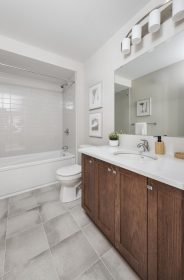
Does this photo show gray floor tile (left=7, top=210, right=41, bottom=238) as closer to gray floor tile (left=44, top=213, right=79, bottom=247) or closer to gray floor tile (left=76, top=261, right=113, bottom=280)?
gray floor tile (left=44, top=213, right=79, bottom=247)

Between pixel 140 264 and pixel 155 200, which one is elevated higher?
pixel 155 200

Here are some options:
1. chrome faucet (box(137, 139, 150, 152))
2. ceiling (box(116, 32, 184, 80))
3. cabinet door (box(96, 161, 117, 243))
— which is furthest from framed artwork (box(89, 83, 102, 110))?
cabinet door (box(96, 161, 117, 243))

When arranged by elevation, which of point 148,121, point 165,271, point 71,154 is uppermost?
point 148,121

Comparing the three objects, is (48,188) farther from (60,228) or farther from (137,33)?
(137,33)

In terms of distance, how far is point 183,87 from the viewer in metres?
1.21

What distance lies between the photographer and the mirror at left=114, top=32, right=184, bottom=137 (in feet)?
4.11

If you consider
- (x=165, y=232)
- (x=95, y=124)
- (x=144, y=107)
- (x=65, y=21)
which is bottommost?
(x=165, y=232)

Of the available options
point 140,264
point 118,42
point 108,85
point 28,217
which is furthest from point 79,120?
point 140,264

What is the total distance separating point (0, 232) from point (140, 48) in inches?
102

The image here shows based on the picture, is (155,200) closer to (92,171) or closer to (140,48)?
(92,171)

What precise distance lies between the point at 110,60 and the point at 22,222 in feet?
8.28

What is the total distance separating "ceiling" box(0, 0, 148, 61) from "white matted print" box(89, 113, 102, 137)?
1159 mm

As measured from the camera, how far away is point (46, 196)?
218 centimetres

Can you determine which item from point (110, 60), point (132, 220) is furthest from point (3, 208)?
point (110, 60)
